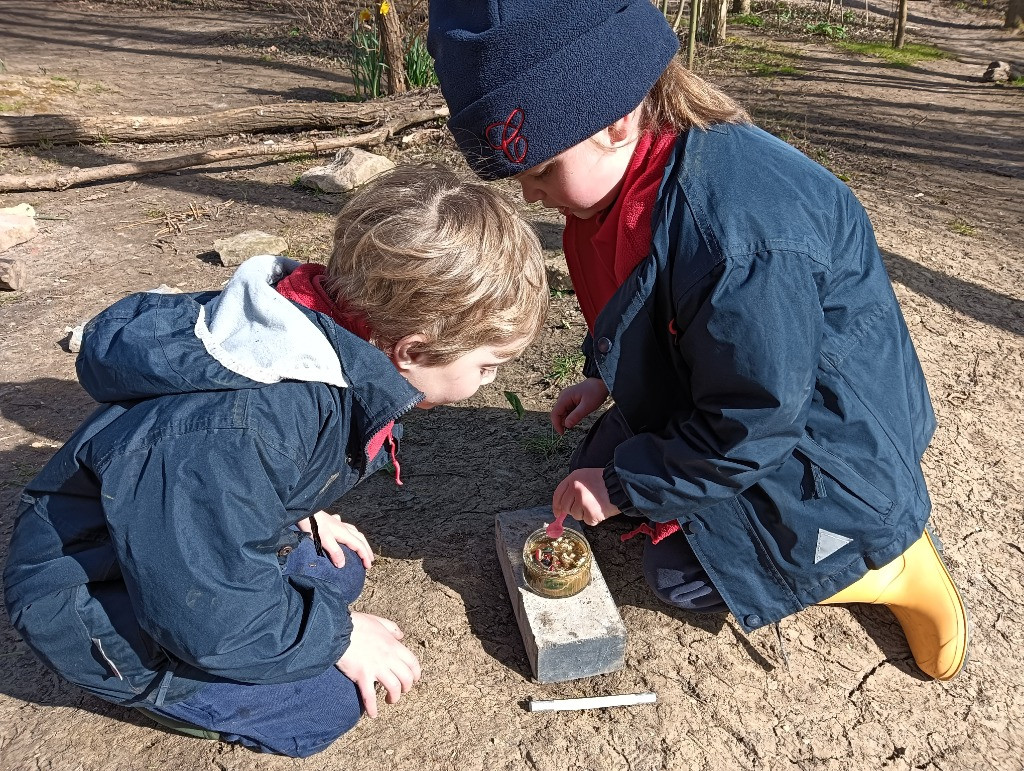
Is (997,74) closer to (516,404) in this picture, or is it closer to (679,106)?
(516,404)

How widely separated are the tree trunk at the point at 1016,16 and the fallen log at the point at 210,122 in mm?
8732

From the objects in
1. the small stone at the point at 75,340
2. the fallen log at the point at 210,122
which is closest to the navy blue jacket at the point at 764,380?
the small stone at the point at 75,340

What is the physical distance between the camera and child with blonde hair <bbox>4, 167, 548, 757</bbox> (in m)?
1.45

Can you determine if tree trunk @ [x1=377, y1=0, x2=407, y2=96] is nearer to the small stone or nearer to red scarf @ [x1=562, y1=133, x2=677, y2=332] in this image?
the small stone

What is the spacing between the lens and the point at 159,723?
1.91m

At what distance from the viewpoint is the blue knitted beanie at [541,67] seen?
5.14ft

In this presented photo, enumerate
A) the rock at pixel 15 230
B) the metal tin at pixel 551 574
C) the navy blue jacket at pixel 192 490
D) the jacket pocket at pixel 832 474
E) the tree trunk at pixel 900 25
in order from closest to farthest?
1. the navy blue jacket at pixel 192 490
2. the jacket pocket at pixel 832 474
3. the metal tin at pixel 551 574
4. the rock at pixel 15 230
5. the tree trunk at pixel 900 25

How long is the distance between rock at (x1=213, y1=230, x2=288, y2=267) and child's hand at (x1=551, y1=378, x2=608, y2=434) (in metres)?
2.00

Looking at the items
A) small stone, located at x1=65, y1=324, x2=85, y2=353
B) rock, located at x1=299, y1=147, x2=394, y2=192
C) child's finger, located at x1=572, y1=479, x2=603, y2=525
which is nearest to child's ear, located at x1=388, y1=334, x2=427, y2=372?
child's finger, located at x1=572, y1=479, x2=603, y2=525

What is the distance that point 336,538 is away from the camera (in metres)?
2.19

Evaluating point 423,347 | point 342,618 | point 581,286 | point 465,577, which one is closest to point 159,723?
point 342,618

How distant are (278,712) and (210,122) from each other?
196 inches

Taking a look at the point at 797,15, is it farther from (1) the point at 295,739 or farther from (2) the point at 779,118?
(1) the point at 295,739

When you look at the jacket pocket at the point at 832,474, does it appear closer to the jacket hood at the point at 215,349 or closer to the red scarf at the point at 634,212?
the red scarf at the point at 634,212
